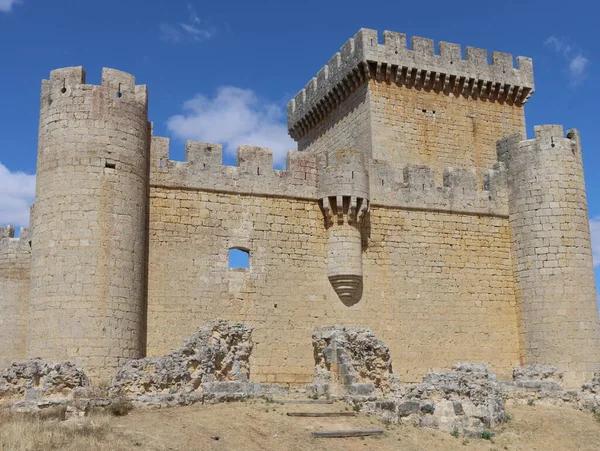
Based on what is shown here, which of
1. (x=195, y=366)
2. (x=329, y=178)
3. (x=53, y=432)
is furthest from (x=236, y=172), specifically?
(x=53, y=432)

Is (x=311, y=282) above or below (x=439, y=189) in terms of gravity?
below

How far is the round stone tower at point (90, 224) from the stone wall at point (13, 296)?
358 centimetres

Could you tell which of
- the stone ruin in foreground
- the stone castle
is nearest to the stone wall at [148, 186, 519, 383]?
the stone castle

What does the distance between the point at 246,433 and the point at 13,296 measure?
30.0ft

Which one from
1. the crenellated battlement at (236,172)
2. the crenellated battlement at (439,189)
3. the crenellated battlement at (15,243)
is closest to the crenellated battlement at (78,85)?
the crenellated battlement at (236,172)

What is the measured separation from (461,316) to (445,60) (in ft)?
25.1

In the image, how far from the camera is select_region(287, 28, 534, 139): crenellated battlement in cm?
2081

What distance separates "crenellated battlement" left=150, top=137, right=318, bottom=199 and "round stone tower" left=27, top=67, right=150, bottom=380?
0.61m

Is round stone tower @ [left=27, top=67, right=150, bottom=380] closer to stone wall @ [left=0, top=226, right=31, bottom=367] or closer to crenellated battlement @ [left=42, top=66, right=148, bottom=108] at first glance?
crenellated battlement @ [left=42, top=66, right=148, bottom=108]

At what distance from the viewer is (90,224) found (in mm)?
14406

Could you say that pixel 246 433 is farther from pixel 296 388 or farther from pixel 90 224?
pixel 90 224

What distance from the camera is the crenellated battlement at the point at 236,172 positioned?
16.1m

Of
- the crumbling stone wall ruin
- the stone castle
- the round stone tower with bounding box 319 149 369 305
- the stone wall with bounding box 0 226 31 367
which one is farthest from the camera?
the stone wall with bounding box 0 226 31 367

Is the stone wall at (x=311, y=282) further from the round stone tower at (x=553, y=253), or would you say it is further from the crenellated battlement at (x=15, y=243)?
the crenellated battlement at (x=15, y=243)
